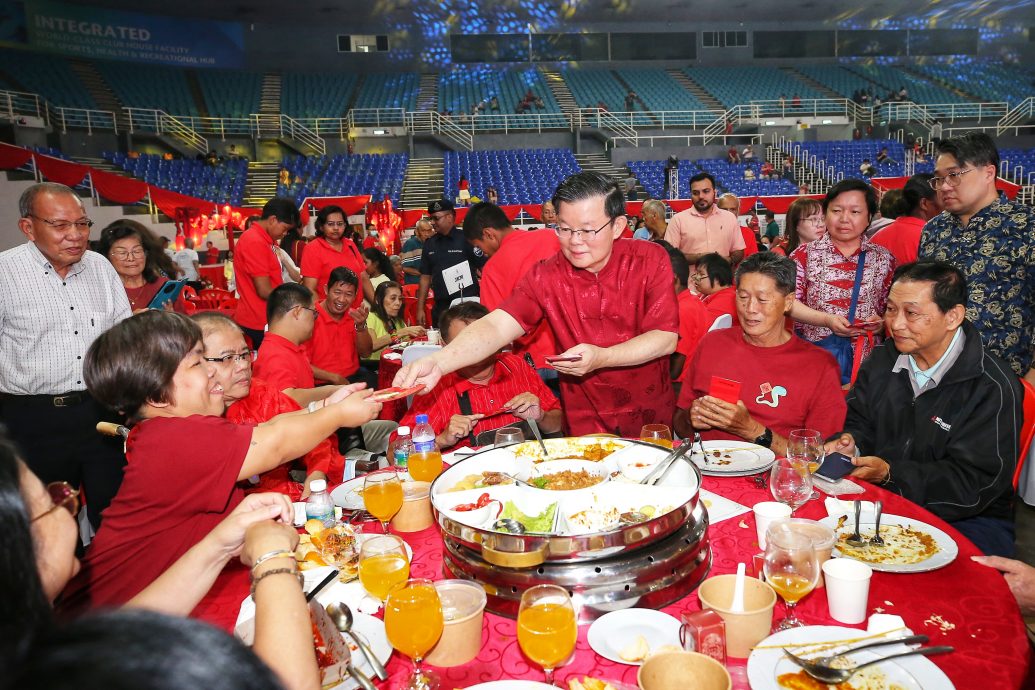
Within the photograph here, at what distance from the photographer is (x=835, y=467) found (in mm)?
1830

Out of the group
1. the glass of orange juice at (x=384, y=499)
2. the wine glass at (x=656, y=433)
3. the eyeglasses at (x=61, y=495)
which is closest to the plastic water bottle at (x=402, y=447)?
the glass of orange juice at (x=384, y=499)

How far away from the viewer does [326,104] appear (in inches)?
819

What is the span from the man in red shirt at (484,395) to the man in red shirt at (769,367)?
Result: 1.88 feet

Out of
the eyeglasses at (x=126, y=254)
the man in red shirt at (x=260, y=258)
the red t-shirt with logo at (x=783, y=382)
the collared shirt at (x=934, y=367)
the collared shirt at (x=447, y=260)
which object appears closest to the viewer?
the collared shirt at (x=934, y=367)

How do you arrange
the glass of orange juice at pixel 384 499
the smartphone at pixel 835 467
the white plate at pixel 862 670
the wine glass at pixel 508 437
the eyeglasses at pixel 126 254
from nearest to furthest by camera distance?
the white plate at pixel 862 670
the glass of orange juice at pixel 384 499
the smartphone at pixel 835 467
the wine glass at pixel 508 437
the eyeglasses at pixel 126 254

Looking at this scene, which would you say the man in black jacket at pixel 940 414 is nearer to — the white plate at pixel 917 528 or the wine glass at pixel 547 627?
the white plate at pixel 917 528

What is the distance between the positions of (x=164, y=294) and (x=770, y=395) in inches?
140

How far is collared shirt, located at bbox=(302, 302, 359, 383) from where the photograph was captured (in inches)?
172

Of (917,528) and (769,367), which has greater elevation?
(769,367)

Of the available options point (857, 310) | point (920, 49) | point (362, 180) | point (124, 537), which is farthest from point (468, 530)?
point (920, 49)

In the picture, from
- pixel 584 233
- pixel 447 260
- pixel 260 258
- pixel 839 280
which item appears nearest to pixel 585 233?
pixel 584 233

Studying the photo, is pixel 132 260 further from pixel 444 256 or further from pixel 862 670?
pixel 862 670

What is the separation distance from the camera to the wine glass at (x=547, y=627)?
1.05 metres

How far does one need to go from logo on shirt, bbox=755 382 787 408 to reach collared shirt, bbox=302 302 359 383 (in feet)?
9.32
